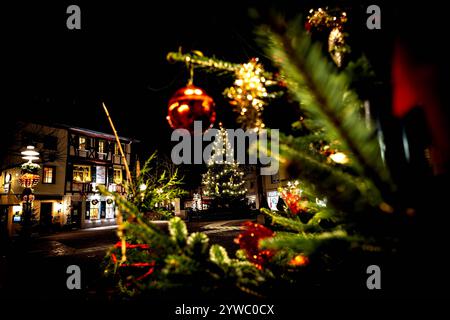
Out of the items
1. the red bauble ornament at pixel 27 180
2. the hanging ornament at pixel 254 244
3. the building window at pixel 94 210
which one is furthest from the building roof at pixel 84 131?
the hanging ornament at pixel 254 244

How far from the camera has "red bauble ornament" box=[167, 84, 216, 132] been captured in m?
2.29

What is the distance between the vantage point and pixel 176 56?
142 cm

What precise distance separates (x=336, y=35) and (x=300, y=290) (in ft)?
6.34

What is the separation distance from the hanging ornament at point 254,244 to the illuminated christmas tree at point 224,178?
3336 centimetres

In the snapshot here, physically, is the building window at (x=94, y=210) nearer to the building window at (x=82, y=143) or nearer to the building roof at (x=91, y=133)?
the building window at (x=82, y=143)

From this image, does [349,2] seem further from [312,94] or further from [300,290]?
[300,290]

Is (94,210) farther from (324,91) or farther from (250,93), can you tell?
(324,91)

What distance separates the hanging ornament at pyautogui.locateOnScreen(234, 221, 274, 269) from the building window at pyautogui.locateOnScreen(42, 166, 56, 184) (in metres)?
32.8

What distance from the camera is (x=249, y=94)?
6.46ft

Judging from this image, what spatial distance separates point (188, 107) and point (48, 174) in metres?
32.5

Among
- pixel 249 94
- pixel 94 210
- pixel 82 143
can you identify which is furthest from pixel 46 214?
pixel 249 94

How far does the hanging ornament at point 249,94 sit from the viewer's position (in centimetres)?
191

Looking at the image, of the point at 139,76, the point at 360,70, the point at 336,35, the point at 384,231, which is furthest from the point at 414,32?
the point at 139,76

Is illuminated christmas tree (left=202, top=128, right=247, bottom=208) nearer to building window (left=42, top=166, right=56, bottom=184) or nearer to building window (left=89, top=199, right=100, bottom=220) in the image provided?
building window (left=89, top=199, right=100, bottom=220)
